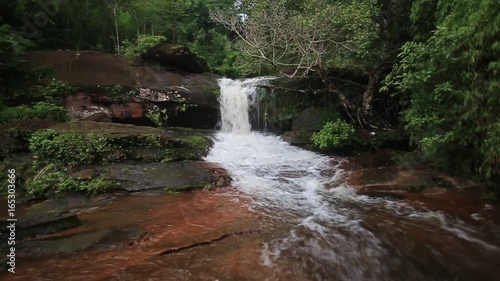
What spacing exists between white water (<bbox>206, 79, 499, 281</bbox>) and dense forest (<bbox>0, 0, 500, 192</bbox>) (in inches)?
50.6

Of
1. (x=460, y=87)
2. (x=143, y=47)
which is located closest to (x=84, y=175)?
(x=143, y=47)

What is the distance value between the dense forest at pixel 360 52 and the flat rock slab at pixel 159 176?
153 inches

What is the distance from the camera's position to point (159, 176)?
25.8 feet

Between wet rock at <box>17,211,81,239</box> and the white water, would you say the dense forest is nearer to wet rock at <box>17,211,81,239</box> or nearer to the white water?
the white water

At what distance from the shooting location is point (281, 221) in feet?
18.4

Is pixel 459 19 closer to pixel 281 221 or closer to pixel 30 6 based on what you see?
pixel 281 221

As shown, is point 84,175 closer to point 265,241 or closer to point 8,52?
point 265,241

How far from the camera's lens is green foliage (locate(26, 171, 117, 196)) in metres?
6.93

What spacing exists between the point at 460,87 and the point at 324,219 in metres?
3.47

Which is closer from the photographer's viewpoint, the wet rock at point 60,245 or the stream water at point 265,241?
the stream water at point 265,241

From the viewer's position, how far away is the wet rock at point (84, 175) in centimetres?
726

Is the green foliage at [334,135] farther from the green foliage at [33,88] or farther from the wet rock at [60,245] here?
the green foliage at [33,88]

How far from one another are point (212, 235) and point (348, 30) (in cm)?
800

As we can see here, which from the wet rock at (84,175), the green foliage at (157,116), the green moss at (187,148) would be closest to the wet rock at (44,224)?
the wet rock at (84,175)
